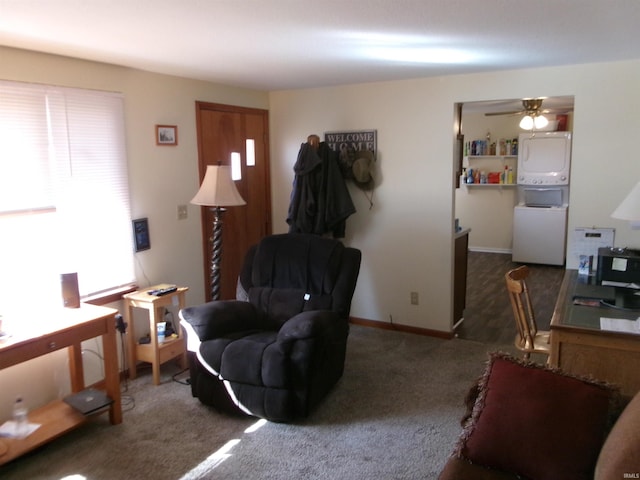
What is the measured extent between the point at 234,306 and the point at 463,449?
1.88 m

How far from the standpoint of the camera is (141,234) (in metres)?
3.72

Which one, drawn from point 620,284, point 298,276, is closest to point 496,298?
point 620,284

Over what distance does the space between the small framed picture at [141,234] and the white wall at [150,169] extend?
52 mm

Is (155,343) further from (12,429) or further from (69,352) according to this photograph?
(12,429)

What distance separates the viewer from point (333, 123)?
4691 mm

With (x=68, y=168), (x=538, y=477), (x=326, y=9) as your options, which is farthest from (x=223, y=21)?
(x=538, y=477)

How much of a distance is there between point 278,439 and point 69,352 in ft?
4.60

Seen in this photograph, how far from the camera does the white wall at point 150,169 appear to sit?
304 cm

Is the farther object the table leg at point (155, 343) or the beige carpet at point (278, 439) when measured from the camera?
the table leg at point (155, 343)

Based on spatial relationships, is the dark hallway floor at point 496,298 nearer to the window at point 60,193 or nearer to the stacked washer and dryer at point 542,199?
the stacked washer and dryer at point 542,199

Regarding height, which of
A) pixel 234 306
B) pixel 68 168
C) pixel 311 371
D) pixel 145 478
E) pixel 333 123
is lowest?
pixel 145 478

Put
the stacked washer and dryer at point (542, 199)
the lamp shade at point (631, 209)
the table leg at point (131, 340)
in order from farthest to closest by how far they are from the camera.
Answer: the stacked washer and dryer at point (542, 199), the table leg at point (131, 340), the lamp shade at point (631, 209)

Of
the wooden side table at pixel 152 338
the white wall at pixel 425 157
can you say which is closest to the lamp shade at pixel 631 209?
the white wall at pixel 425 157

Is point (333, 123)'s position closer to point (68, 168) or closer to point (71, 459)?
point (68, 168)
